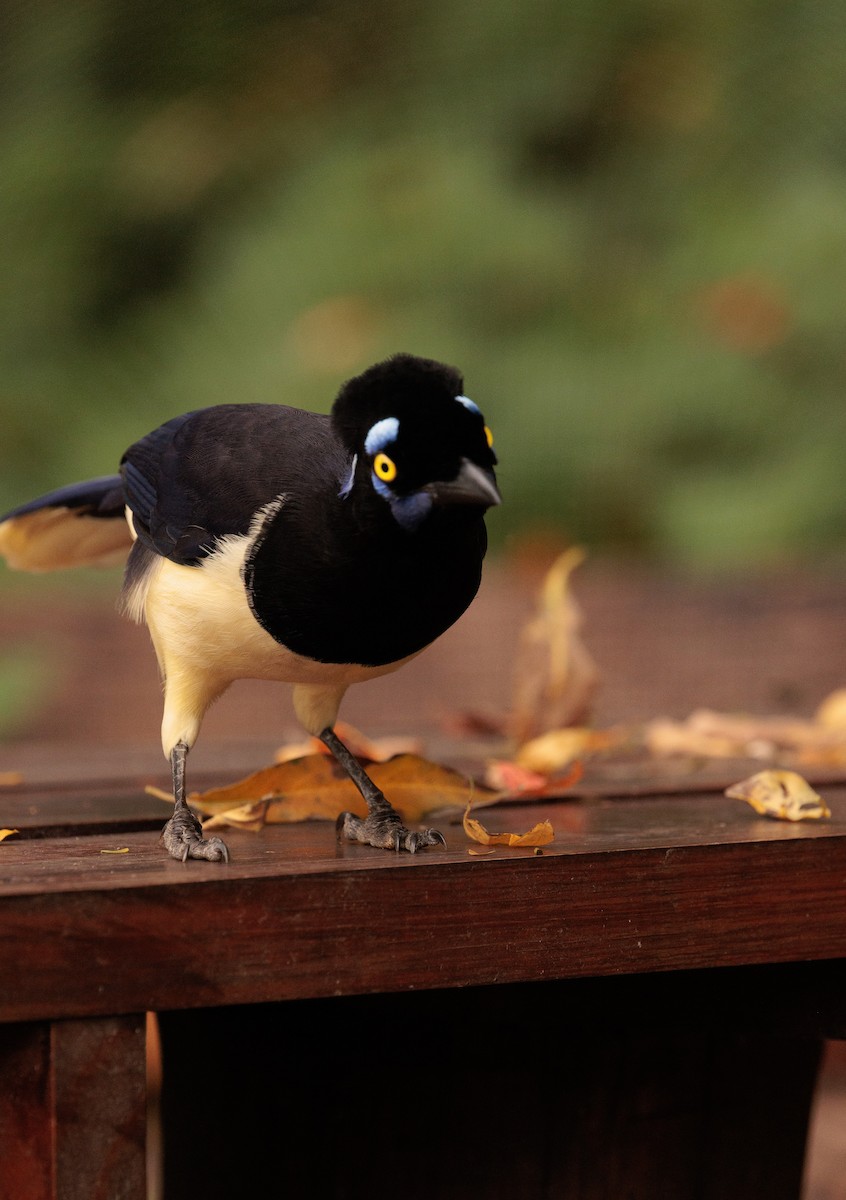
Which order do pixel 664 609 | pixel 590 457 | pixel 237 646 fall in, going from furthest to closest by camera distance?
pixel 590 457, pixel 664 609, pixel 237 646

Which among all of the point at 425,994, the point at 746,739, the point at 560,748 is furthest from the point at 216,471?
the point at 746,739

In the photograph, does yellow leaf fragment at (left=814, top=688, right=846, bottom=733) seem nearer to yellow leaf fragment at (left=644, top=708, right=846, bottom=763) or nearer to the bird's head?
yellow leaf fragment at (left=644, top=708, right=846, bottom=763)

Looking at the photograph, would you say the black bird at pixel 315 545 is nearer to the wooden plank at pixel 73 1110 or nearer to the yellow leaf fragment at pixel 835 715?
the wooden plank at pixel 73 1110

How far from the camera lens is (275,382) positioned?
5.61 metres

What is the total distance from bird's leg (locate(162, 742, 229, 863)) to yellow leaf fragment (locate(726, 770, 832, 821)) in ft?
2.16

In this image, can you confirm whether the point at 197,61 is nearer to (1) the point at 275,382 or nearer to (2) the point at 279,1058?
(1) the point at 275,382

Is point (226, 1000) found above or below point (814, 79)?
below

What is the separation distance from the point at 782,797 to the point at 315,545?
25.8 inches

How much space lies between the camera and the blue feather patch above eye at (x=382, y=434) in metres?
1.38

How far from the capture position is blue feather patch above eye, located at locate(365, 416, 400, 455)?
138 centimetres

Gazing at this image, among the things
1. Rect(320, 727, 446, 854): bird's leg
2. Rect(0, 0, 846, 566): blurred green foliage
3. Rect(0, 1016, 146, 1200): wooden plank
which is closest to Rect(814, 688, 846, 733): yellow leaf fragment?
Rect(320, 727, 446, 854): bird's leg

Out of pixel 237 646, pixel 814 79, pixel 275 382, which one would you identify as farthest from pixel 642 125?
pixel 237 646

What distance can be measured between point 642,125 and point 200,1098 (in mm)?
5675

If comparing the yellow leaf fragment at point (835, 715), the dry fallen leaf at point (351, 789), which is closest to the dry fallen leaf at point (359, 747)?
the dry fallen leaf at point (351, 789)
